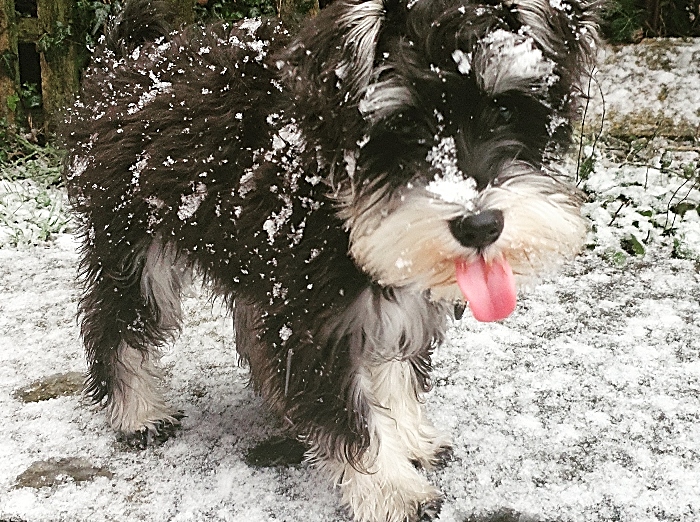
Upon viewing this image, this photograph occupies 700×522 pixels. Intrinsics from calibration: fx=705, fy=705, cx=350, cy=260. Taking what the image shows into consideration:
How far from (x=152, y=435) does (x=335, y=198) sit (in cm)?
152

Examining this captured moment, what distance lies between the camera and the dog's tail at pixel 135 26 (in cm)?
287

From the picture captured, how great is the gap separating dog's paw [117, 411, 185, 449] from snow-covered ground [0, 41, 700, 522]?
0.04 m

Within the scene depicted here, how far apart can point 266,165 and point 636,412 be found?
1.86 metres

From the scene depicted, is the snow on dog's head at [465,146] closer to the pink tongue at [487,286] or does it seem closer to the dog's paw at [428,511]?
the pink tongue at [487,286]

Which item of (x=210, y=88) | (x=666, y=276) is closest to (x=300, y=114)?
(x=210, y=88)

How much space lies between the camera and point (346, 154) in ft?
5.78

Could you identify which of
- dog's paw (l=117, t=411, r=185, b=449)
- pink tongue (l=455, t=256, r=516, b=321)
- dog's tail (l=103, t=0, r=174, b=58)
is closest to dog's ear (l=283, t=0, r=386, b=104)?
pink tongue (l=455, t=256, r=516, b=321)

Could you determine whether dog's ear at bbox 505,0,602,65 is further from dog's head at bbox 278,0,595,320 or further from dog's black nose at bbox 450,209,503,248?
dog's black nose at bbox 450,209,503,248

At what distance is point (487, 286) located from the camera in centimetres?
177

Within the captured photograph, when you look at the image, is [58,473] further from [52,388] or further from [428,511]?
[428,511]

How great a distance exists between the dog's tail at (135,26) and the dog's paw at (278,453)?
5.47ft

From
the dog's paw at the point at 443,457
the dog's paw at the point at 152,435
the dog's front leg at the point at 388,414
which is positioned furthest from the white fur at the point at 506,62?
the dog's paw at the point at 152,435

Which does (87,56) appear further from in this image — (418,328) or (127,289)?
(418,328)

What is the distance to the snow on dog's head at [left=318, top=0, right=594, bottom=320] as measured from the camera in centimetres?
163
